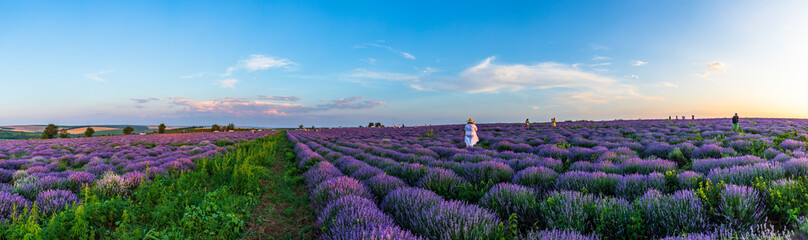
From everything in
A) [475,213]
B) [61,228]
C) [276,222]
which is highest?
[475,213]

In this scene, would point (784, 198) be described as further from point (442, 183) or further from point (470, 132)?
point (470, 132)

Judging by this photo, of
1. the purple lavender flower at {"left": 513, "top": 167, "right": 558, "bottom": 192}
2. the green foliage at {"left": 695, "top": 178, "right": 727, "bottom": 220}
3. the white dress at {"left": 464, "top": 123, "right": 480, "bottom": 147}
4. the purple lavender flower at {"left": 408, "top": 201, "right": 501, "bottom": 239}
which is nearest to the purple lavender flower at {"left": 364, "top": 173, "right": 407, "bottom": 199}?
the purple lavender flower at {"left": 408, "top": 201, "right": 501, "bottom": 239}

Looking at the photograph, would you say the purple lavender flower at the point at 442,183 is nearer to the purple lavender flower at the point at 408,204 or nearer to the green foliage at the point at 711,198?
the purple lavender flower at the point at 408,204

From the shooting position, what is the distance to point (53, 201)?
4.55 meters

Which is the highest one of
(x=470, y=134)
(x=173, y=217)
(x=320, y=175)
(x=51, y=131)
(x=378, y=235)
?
(x=51, y=131)

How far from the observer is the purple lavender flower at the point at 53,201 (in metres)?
4.43

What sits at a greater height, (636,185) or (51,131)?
(51,131)

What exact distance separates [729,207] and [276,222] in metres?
5.54

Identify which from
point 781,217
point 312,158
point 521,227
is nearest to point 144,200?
point 312,158

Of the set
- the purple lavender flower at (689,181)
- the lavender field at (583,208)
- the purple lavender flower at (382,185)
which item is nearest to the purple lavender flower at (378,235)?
the lavender field at (583,208)

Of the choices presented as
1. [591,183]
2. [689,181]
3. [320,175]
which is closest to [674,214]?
[591,183]

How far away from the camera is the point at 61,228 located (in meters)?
3.60

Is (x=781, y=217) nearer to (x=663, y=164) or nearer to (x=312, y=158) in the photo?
(x=663, y=164)

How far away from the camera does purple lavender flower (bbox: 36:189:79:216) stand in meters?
4.43
